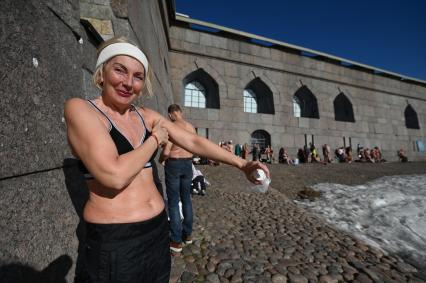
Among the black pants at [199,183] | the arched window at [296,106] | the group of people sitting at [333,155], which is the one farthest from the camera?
the arched window at [296,106]

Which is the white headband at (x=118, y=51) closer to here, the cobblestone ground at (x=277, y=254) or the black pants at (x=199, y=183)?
the cobblestone ground at (x=277, y=254)

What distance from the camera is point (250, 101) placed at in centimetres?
1661

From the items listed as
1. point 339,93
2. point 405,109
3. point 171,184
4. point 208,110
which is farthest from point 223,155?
point 405,109

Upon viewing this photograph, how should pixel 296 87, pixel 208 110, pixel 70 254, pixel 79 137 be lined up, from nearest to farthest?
pixel 79 137, pixel 70 254, pixel 208 110, pixel 296 87

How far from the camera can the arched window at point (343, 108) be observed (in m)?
19.0

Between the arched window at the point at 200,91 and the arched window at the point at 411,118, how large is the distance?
63.1 feet

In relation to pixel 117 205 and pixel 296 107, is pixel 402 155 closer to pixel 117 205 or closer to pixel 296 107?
pixel 296 107

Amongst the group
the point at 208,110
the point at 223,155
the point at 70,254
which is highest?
the point at 208,110

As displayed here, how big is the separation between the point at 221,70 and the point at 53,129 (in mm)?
14064

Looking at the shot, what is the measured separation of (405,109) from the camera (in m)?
22.1

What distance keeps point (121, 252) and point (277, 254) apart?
7.83 feet

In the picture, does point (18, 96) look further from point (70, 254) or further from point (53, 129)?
point (70, 254)

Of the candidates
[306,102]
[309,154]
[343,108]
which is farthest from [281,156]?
[343,108]

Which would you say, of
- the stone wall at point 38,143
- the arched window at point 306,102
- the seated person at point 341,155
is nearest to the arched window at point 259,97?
the arched window at point 306,102
